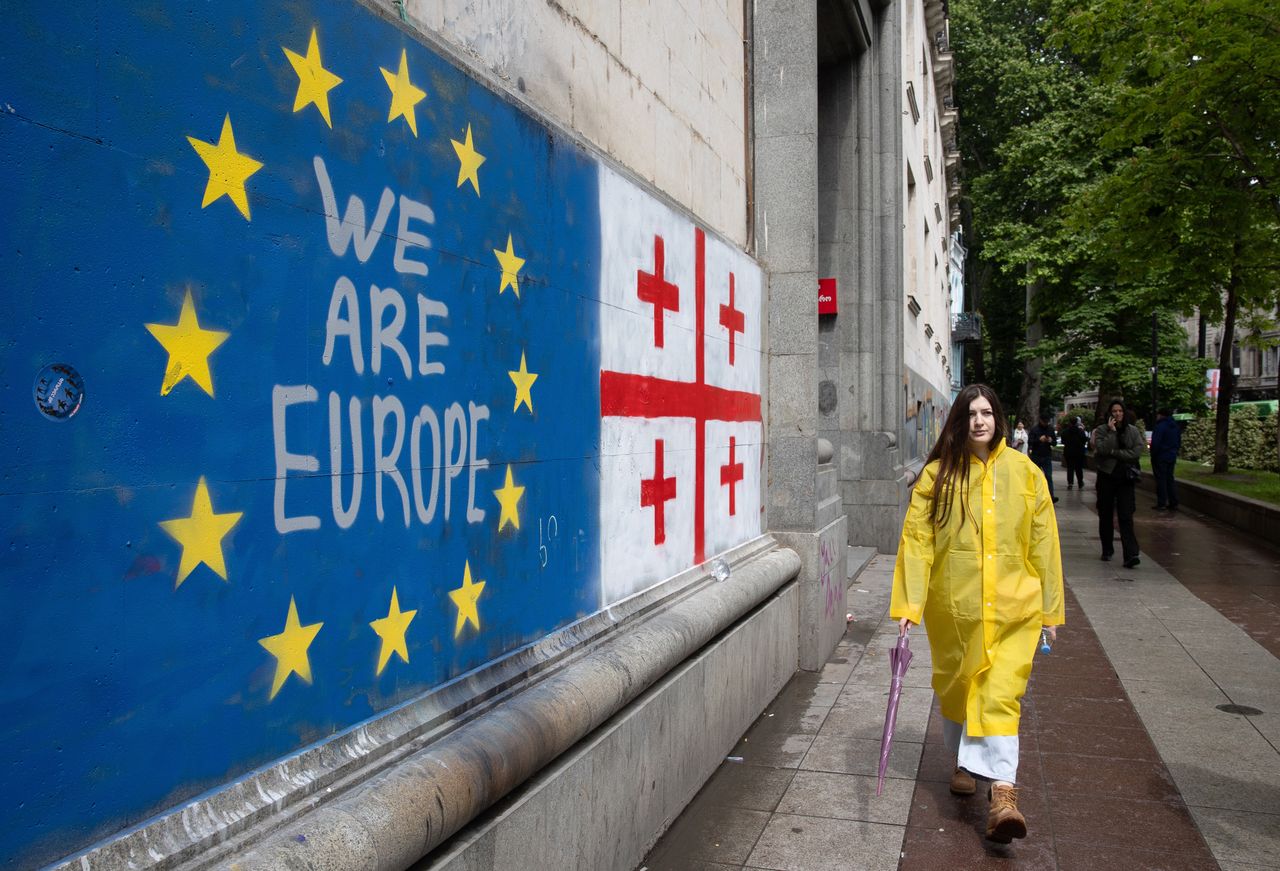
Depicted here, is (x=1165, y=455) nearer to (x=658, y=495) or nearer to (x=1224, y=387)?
(x=1224, y=387)

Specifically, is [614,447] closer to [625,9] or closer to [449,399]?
[449,399]

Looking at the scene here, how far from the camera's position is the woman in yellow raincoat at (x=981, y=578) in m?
4.33

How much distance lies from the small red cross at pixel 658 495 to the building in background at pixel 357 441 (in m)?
0.03

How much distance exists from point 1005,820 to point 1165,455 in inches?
684

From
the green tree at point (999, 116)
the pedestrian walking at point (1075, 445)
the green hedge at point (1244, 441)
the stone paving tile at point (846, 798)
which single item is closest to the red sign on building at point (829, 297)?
the stone paving tile at point (846, 798)

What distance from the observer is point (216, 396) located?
198 cm

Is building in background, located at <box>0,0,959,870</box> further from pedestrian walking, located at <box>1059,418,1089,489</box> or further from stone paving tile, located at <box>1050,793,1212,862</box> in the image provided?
pedestrian walking, located at <box>1059,418,1089,489</box>

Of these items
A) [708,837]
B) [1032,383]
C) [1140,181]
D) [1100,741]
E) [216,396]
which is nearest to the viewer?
[216,396]

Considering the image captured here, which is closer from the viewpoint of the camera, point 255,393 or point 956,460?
point 255,393

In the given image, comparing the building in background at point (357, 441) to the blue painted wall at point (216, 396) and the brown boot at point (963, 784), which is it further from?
the brown boot at point (963, 784)

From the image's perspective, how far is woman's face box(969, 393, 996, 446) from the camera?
4539mm

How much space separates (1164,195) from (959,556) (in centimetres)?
1250

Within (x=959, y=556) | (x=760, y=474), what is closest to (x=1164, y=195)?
(x=760, y=474)

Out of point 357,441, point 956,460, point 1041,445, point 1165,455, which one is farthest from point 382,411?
point 1041,445
